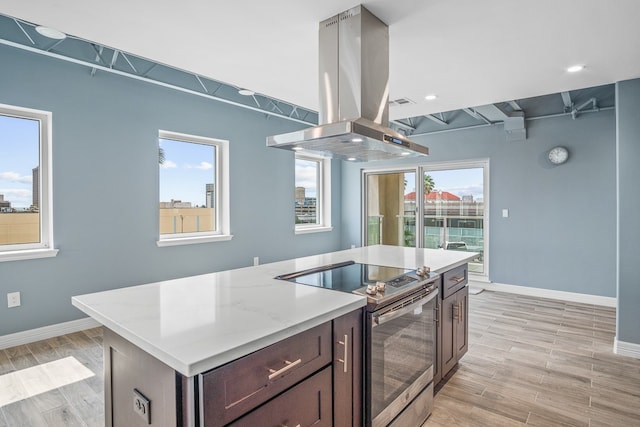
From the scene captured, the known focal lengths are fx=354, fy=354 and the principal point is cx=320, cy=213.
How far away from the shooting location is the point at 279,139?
2227 millimetres

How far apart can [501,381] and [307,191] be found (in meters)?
4.38

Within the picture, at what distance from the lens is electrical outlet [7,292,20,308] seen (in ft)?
10.3

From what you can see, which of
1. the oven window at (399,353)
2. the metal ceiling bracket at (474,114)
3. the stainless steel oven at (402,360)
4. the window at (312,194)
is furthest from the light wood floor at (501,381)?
the window at (312,194)

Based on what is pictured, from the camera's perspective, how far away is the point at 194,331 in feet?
3.92

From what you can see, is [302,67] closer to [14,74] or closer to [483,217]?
[14,74]

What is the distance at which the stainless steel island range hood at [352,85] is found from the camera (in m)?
2.10

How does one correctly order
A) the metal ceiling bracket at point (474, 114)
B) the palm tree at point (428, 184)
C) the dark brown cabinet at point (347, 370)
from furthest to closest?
the palm tree at point (428, 184), the metal ceiling bracket at point (474, 114), the dark brown cabinet at point (347, 370)

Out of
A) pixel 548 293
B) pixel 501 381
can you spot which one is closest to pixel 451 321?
pixel 501 381

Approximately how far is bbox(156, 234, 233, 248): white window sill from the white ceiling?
1.98 m

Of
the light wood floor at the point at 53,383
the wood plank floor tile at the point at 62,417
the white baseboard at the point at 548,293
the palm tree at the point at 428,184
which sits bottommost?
the wood plank floor tile at the point at 62,417

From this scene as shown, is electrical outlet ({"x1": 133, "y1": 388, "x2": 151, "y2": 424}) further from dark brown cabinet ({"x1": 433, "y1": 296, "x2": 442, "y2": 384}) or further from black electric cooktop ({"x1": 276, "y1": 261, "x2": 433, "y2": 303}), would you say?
dark brown cabinet ({"x1": 433, "y1": 296, "x2": 442, "y2": 384})

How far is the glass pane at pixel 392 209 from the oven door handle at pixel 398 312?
421cm

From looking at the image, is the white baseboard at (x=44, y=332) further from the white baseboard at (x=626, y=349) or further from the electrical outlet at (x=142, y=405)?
the white baseboard at (x=626, y=349)

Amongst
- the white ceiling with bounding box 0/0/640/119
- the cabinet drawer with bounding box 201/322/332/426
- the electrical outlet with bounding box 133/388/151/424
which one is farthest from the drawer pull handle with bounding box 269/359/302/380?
the white ceiling with bounding box 0/0/640/119
